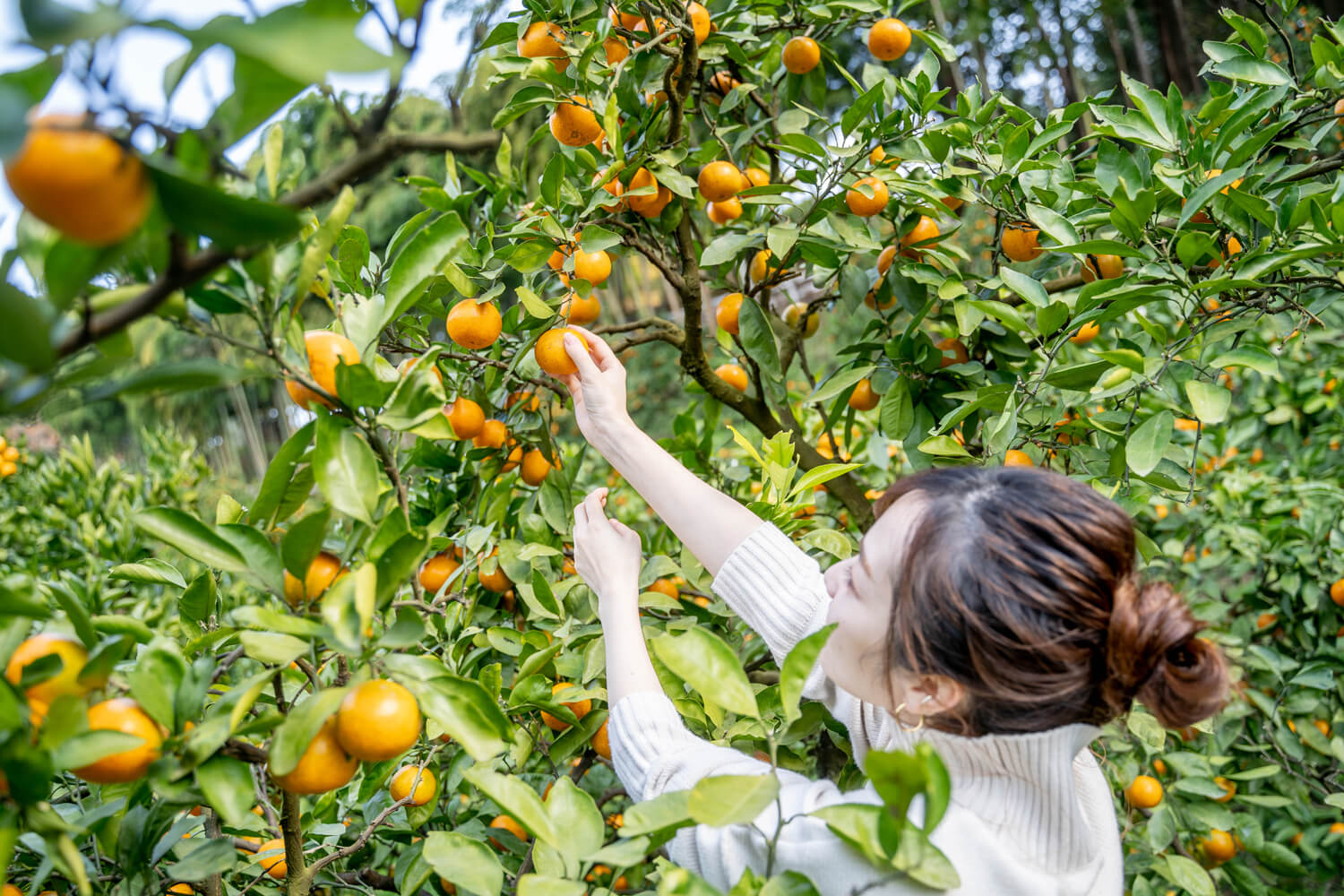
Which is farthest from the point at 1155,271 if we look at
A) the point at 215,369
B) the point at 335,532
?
Result: the point at 335,532

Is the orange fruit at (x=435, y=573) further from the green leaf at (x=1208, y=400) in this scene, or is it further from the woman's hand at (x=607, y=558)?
the green leaf at (x=1208, y=400)

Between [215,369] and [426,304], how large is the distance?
0.70 m

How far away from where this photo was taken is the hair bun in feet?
2.30

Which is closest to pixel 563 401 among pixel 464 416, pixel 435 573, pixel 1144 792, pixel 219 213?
pixel 464 416

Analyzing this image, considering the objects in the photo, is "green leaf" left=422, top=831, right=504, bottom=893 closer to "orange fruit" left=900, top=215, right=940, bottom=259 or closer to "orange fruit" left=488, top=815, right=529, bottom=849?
"orange fruit" left=488, top=815, right=529, bottom=849

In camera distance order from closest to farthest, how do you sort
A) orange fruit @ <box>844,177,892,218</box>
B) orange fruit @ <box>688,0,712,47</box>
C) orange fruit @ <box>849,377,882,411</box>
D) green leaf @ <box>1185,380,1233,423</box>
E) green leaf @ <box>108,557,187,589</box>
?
1. green leaf @ <box>108,557,187,589</box>
2. green leaf @ <box>1185,380,1233,423</box>
3. orange fruit @ <box>688,0,712,47</box>
4. orange fruit @ <box>844,177,892,218</box>
5. orange fruit @ <box>849,377,882,411</box>

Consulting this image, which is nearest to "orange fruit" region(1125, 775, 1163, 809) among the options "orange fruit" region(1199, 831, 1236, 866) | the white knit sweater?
"orange fruit" region(1199, 831, 1236, 866)

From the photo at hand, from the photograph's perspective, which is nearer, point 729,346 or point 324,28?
point 324,28

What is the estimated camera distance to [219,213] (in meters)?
0.41

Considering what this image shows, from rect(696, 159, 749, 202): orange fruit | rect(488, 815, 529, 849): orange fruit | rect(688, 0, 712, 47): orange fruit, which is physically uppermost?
rect(688, 0, 712, 47): orange fruit

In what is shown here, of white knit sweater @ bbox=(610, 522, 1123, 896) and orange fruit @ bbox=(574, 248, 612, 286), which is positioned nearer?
white knit sweater @ bbox=(610, 522, 1123, 896)

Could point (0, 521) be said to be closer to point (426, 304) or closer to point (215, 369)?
point (426, 304)

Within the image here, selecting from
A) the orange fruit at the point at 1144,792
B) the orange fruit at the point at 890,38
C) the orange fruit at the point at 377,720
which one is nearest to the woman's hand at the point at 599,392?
the orange fruit at the point at 377,720

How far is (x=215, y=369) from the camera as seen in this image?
0.47 metres
